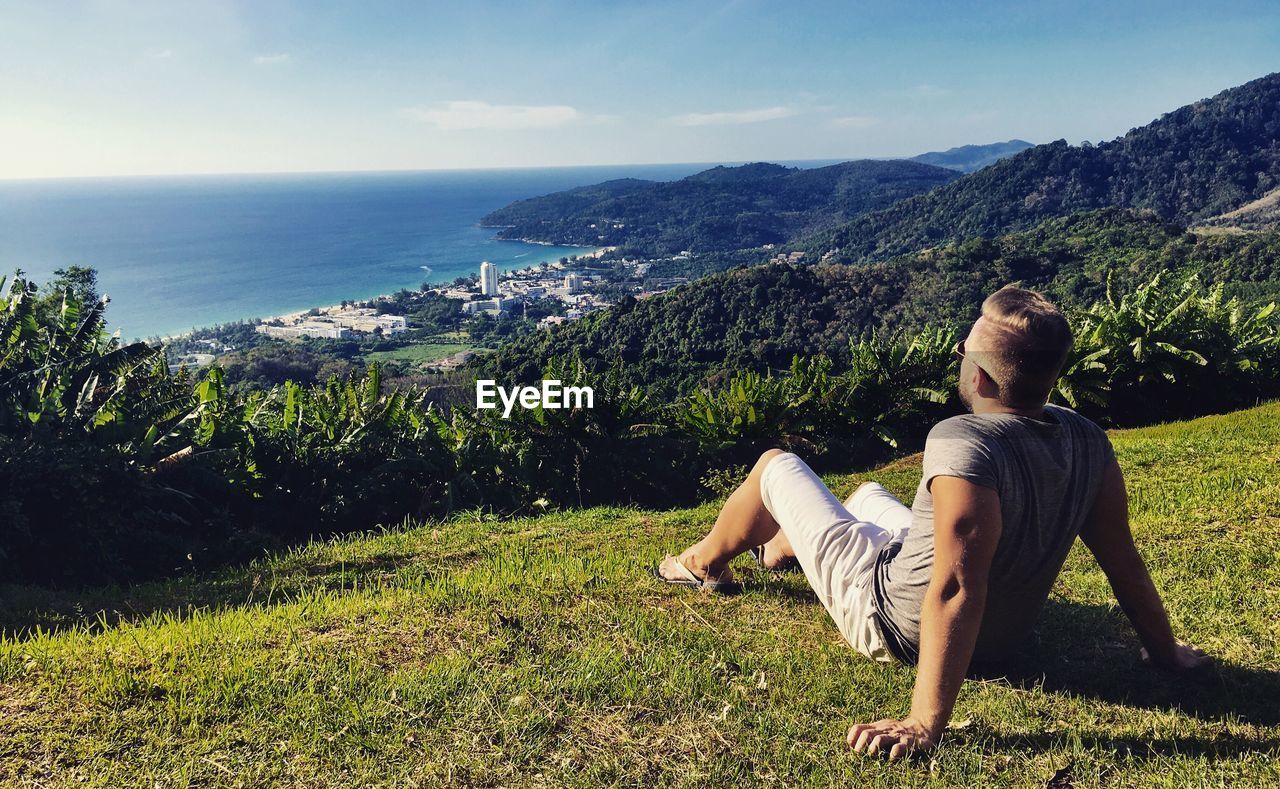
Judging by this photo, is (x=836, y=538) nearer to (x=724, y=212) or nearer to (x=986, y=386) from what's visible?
(x=986, y=386)

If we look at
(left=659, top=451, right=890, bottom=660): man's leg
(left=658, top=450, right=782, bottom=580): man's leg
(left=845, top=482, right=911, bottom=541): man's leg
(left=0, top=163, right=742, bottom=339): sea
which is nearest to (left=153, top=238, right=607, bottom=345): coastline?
(left=0, top=163, right=742, bottom=339): sea

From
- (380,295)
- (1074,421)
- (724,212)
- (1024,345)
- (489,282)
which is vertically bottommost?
(380,295)

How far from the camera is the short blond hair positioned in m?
2.29

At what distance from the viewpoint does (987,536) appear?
2.30m

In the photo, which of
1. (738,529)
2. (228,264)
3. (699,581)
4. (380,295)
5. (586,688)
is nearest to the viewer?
(586,688)

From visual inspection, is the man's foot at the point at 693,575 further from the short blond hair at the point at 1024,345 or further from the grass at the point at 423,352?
the grass at the point at 423,352

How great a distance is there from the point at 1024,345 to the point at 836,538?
116 centimetres

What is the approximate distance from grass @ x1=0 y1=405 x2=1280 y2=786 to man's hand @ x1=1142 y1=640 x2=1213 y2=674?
50 millimetres

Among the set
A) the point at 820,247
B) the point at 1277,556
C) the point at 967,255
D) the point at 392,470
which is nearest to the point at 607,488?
the point at 392,470

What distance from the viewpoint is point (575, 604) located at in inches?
145

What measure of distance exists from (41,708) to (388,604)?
1288mm

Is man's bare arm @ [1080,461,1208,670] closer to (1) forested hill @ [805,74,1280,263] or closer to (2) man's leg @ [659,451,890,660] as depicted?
(2) man's leg @ [659,451,890,660]

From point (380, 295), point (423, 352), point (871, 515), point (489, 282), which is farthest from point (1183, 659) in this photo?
point (380, 295)

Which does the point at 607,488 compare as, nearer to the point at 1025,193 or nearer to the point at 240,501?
the point at 240,501
